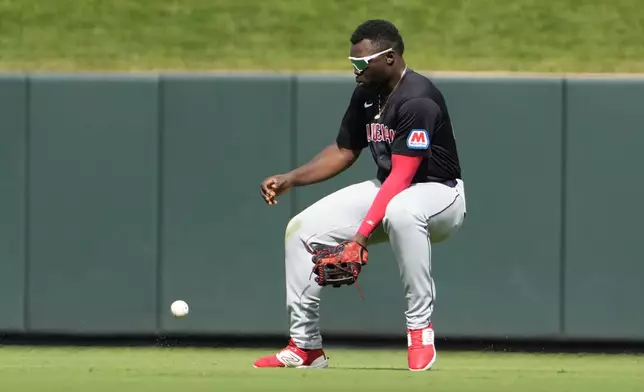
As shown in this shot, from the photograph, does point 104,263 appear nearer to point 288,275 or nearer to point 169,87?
point 169,87

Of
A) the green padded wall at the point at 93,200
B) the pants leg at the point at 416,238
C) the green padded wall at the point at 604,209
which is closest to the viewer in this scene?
the pants leg at the point at 416,238

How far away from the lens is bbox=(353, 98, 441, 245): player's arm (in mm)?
5129

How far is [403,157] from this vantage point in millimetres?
5152

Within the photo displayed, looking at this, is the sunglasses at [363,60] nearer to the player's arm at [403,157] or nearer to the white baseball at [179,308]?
the player's arm at [403,157]

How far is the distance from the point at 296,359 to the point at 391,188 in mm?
888

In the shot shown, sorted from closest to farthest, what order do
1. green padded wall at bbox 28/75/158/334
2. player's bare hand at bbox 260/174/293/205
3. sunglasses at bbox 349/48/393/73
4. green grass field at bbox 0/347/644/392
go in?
1. green grass field at bbox 0/347/644/392
2. sunglasses at bbox 349/48/393/73
3. player's bare hand at bbox 260/174/293/205
4. green padded wall at bbox 28/75/158/334

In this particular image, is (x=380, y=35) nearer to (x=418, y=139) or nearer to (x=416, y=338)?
(x=418, y=139)

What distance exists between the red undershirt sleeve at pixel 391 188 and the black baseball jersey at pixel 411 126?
0.13 ft

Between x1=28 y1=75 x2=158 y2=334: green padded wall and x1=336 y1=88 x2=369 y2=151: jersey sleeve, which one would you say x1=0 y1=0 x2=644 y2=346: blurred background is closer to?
x1=28 y1=75 x2=158 y2=334: green padded wall

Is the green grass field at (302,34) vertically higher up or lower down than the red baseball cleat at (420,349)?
higher up

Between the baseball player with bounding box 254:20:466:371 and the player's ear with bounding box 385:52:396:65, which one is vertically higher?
the player's ear with bounding box 385:52:396:65

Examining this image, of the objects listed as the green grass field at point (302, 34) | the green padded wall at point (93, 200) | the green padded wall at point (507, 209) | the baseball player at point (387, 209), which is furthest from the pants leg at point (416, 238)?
the green grass field at point (302, 34)

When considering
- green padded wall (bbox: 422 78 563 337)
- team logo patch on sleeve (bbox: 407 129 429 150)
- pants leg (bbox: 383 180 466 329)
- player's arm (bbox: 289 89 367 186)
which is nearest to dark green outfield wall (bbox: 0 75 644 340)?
green padded wall (bbox: 422 78 563 337)

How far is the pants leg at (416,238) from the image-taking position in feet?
16.6
